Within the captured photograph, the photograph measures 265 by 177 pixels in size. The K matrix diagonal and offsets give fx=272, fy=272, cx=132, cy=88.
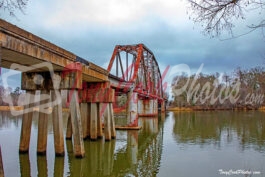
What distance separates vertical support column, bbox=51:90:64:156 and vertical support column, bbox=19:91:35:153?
3.85 ft

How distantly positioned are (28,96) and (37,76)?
1.10m

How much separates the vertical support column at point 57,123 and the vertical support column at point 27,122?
1173 mm

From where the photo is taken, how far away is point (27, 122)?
41.0ft

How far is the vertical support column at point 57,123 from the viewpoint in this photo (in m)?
12.1

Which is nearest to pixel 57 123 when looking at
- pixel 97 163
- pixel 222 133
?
pixel 97 163

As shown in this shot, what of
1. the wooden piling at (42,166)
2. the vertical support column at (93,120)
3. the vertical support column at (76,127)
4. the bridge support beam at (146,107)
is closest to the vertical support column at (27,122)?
the wooden piling at (42,166)

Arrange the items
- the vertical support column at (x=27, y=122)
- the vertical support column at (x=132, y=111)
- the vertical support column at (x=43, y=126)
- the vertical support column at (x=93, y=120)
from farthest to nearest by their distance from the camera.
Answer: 1. the vertical support column at (x=132, y=111)
2. the vertical support column at (x=93, y=120)
3. the vertical support column at (x=27, y=122)
4. the vertical support column at (x=43, y=126)

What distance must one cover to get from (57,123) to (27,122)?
1563mm

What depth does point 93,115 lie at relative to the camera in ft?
57.7

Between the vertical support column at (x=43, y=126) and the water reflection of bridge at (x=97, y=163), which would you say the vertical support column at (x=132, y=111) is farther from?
the vertical support column at (x=43, y=126)

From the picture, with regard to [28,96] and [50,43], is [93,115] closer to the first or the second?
[28,96]

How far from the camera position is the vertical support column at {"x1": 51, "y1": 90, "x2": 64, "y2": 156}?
476 inches

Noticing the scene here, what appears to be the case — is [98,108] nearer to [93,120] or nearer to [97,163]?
[93,120]

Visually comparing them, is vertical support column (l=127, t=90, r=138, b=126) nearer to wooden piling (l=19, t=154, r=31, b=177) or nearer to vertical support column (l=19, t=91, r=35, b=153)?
vertical support column (l=19, t=91, r=35, b=153)
